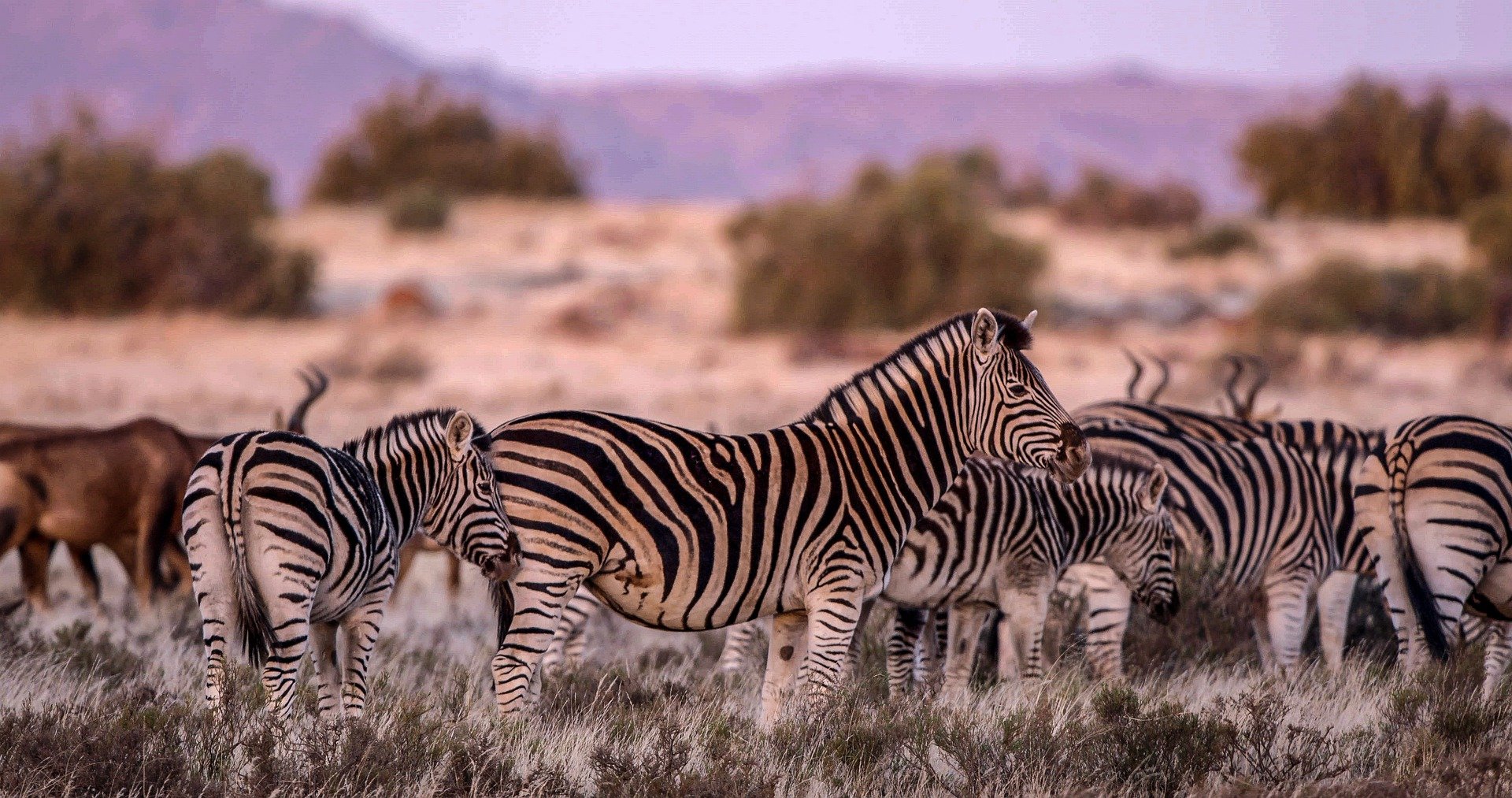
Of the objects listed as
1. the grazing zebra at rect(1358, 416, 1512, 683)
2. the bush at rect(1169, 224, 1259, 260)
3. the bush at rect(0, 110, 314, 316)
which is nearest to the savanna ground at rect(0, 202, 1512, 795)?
the grazing zebra at rect(1358, 416, 1512, 683)

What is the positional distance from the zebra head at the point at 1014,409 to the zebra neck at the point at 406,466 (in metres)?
2.42

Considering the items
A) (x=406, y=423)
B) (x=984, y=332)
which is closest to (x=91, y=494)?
(x=406, y=423)

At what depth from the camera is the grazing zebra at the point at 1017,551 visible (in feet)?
23.9

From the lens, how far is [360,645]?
618 centimetres

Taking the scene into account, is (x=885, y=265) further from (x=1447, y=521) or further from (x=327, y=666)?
(x=327, y=666)

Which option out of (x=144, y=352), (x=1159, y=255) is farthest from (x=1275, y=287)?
(x=144, y=352)

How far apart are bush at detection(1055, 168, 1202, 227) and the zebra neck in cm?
4137

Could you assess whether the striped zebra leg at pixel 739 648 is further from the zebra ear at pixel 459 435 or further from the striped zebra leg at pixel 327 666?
the zebra ear at pixel 459 435

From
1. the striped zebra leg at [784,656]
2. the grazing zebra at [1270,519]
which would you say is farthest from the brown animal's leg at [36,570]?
the grazing zebra at [1270,519]

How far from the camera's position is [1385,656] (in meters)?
8.88

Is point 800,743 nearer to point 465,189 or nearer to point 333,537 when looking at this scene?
point 333,537

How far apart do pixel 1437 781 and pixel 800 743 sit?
2.48 metres

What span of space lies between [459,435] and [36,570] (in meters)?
5.10

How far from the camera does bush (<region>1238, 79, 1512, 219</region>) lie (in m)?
47.0
